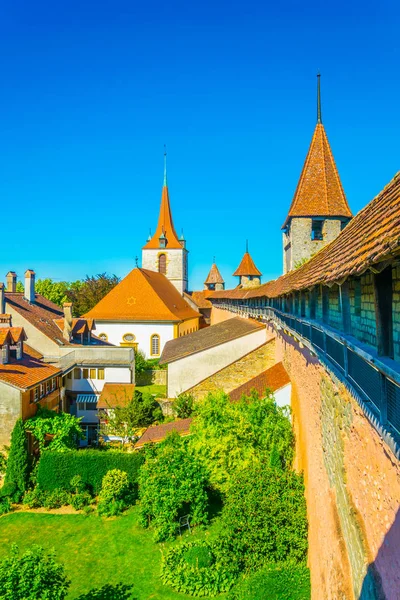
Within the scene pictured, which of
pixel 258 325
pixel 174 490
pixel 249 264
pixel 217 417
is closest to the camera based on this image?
pixel 174 490

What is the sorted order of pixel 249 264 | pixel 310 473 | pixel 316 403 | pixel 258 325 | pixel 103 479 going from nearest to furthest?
pixel 316 403 < pixel 310 473 < pixel 103 479 < pixel 258 325 < pixel 249 264

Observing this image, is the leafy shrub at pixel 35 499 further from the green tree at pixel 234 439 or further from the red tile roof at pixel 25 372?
the green tree at pixel 234 439

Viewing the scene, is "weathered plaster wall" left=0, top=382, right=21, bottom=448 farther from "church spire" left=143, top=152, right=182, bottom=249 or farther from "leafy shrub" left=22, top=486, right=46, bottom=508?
"church spire" left=143, top=152, right=182, bottom=249

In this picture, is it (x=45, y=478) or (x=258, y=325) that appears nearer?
(x=45, y=478)

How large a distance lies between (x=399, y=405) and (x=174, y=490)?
524 inches

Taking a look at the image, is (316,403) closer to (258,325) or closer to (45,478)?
(45,478)

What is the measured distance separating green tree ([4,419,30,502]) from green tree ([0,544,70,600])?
377 inches

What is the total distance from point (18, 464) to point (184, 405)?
324 inches

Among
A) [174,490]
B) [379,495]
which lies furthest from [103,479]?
[379,495]

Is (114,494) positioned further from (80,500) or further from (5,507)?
(5,507)

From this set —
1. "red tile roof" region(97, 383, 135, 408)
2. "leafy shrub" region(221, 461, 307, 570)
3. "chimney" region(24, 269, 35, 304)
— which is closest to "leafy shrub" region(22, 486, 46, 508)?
"red tile roof" region(97, 383, 135, 408)

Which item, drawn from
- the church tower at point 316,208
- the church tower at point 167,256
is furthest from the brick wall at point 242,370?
the church tower at point 167,256

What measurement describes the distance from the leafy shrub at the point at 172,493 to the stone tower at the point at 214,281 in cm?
6746

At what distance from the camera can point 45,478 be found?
19109 mm
